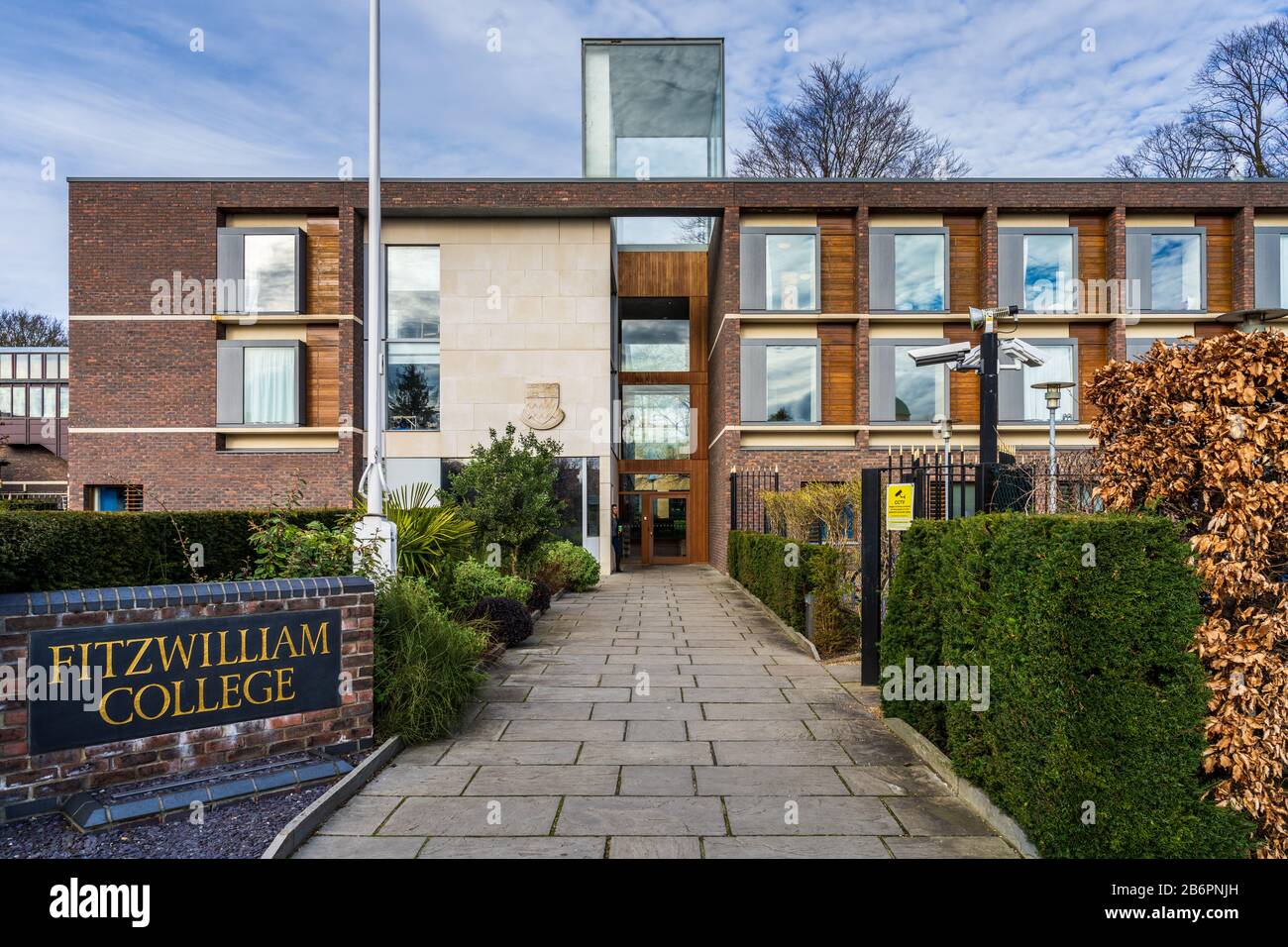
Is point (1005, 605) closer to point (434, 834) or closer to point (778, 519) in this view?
point (434, 834)

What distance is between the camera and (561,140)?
23625mm

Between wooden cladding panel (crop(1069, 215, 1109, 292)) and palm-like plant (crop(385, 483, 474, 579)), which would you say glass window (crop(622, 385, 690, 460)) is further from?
palm-like plant (crop(385, 483, 474, 579))

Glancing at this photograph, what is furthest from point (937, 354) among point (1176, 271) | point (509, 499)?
point (1176, 271)

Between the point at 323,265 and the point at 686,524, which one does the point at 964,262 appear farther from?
the point at 323,265

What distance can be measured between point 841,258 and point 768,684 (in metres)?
15.7

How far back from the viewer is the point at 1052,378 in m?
20.0

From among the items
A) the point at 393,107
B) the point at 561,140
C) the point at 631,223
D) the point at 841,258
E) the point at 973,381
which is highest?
the point at 561,140

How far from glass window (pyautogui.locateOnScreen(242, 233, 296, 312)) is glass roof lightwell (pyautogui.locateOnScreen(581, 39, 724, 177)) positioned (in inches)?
347

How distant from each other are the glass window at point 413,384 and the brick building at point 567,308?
0.06 metres

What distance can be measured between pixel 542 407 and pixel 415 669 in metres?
15.1

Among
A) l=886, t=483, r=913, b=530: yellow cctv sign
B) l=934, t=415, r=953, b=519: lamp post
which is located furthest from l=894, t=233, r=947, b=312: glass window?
l=886, t=483, r=913, b=530: yellow cctv sign

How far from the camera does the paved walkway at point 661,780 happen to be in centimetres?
356

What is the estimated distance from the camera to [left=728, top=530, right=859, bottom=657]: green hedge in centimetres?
827
